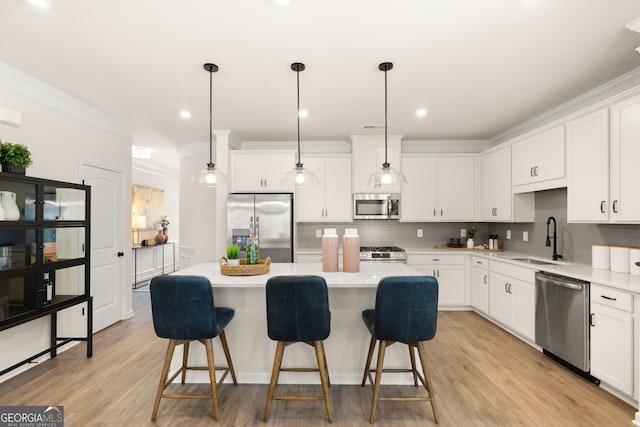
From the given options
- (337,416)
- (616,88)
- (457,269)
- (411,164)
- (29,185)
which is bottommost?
(337,416)

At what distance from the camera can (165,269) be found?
7.95 m

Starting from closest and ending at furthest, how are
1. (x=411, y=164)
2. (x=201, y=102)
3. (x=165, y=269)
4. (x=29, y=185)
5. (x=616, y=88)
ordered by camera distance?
(x=29, y=185) < (x=616, y=88) < (x=201, y=102) < (x=411, y=164) < (x=165, y=269)

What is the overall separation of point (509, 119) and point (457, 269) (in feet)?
7.07

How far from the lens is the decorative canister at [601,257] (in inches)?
117

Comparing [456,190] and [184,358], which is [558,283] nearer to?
[456,190]

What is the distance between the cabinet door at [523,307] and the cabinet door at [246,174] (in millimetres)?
3481

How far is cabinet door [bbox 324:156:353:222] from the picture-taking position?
499 centimetres

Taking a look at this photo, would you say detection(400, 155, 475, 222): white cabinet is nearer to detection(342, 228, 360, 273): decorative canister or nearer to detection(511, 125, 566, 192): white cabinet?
detection(511, 125, 566, 192): white cabinet

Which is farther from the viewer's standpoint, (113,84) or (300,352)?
(113,84)

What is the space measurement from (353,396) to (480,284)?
2.78 meters

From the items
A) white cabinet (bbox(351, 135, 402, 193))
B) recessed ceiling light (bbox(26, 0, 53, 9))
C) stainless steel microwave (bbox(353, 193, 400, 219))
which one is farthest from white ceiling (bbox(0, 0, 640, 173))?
stainless steel microwave (bbox(353, 193, 400, 219))

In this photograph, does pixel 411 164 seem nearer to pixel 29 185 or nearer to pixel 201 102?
pixel 201 102

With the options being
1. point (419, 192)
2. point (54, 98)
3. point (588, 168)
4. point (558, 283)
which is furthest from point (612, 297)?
point (54, 98)

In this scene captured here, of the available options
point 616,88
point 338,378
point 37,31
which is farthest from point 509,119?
point 37,31
